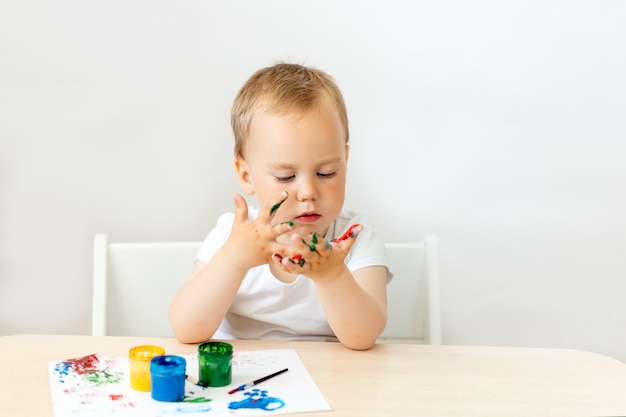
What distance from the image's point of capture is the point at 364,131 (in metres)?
1.92

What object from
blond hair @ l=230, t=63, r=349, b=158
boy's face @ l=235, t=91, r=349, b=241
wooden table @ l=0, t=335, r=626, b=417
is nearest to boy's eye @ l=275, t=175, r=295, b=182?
boy's face @ l=235, t=91, r=349, b=241

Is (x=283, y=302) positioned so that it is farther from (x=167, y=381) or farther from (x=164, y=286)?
(x=167, y=381)

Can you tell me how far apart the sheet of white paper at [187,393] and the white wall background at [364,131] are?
0.83m

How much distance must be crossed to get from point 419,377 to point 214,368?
0.96ft

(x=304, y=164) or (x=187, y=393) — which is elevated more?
(x=304, y=164)

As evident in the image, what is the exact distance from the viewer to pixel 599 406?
40.4 inches

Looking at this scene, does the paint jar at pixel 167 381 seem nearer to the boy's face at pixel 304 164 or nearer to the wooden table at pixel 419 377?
the wooden table at pixel 419 377

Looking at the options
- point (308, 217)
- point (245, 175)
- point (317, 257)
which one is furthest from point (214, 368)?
point (245, 175)

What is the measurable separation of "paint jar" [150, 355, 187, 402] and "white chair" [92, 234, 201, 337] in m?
0.62

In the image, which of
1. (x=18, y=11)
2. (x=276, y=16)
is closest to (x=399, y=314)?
(x=276, y=16)

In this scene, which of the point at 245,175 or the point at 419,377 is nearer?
the point at 419,377

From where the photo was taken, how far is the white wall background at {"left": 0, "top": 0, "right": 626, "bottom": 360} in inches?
74.0

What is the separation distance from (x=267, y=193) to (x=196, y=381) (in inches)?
15.8

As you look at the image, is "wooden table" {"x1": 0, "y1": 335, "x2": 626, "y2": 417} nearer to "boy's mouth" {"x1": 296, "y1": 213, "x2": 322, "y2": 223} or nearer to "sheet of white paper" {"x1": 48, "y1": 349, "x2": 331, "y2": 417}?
"sheet of white paper" {"x1": 48, "y1": 349, "x2": 331, "y2": 417}
